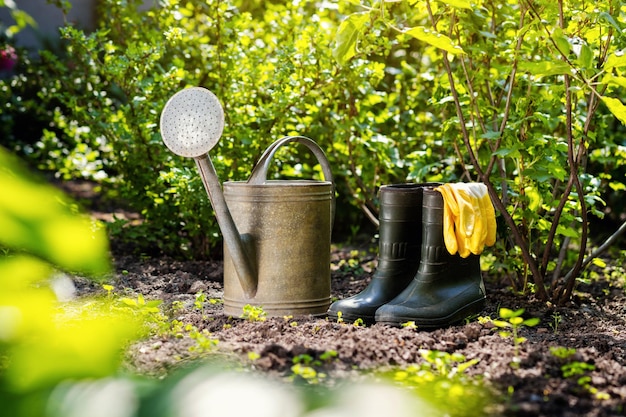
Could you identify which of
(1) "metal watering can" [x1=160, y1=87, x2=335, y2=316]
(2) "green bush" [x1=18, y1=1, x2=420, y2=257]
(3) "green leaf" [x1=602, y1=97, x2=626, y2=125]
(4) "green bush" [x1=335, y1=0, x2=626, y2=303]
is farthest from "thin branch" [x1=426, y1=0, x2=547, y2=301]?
(3) "green leaf" [x1=602, y1=97, x2=626, y2=125]

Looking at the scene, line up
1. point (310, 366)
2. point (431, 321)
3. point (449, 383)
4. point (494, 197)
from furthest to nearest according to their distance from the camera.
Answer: point (494, 197) < point (431, 321) < point (310, 366) < point (449, 383)

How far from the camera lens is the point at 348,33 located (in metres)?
2.67

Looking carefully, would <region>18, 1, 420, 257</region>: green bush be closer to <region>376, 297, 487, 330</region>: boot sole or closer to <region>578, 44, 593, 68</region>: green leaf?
<region>376, 297, 487, 330</region>: boot sole

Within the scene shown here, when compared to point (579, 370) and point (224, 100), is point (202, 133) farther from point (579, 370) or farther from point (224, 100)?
point (579, 370)

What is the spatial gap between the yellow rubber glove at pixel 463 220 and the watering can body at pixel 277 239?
45 centimetres

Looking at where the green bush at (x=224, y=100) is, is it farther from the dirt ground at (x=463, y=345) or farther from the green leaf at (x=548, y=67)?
the green leaf at (x=548, y=67)

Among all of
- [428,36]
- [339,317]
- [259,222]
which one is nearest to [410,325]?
[339,317]

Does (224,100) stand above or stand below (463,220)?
above

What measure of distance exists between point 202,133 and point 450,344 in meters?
1.08

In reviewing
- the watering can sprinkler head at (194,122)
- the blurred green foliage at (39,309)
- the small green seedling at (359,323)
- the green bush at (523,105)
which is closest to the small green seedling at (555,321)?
the green bush at (523,105)

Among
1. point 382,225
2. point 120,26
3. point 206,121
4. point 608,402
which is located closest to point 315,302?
point 382,225

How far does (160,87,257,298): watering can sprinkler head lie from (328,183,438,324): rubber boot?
42 cm

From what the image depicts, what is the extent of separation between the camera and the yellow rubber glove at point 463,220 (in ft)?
9.11

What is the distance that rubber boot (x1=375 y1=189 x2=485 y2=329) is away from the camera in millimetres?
2752
